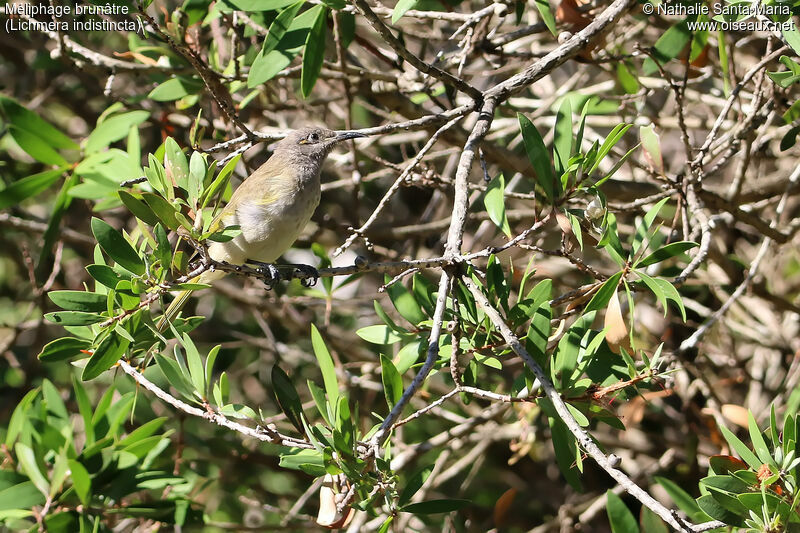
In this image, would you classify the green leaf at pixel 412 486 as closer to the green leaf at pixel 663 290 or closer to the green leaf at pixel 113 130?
the green leaf at pixel 663 290

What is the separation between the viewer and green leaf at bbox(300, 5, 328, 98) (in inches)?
112

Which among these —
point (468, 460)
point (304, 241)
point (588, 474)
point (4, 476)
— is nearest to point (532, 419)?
point (468, 460)

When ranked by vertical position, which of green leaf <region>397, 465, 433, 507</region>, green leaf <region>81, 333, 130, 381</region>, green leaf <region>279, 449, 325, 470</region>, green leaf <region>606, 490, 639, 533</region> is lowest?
green leaf <region>606, 490, 639, 533</region>

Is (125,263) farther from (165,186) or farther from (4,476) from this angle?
(4,476)

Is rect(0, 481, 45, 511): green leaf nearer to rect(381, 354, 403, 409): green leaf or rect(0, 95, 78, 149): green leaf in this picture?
rect(381, 354, 403, 409): green leaf

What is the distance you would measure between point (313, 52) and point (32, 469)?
177 centimetres

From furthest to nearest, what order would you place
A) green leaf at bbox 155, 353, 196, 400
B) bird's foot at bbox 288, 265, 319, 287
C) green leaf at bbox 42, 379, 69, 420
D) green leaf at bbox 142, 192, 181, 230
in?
1. green leaf at bbox 42, 379, 69, 420
2. bird's foot at bbox 288, 265, 319, 287
3. green leaf at bbox 155, 353, 196, 400
4. green leaf at bbox 142, 192, 181, 230

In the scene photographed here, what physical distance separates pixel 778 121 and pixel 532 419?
2.00 meters

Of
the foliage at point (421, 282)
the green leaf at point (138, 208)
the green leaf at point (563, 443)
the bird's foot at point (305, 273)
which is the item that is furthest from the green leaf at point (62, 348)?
the green leaf at point (563, 443)

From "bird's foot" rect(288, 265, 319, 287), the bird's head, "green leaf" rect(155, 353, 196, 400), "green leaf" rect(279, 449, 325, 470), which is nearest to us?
"green leaf" rect(279, 449, 325, 470)

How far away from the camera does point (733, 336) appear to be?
4.43 meters

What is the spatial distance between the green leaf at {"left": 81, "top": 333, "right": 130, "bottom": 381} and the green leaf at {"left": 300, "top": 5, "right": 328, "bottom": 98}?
43.7 inches

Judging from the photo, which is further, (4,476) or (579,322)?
(4,476)

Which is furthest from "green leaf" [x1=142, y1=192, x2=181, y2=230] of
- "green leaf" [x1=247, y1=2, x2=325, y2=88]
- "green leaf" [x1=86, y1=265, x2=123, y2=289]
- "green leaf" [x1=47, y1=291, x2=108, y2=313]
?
"green leaf" [x1=247, y1=2, x2=325, y2=88]
